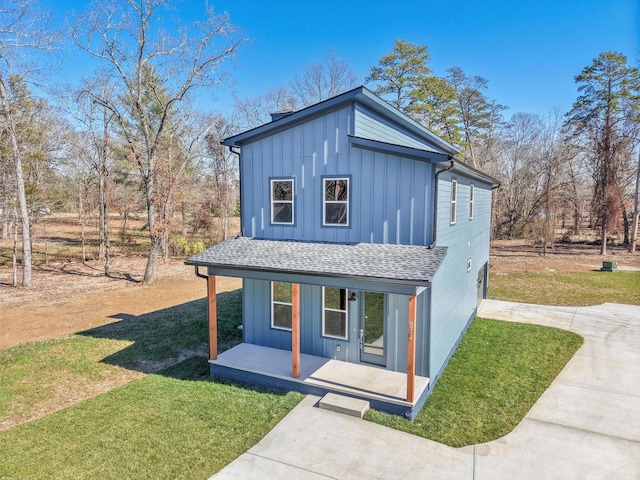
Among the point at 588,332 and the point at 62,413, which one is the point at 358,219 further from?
the point at 588,332

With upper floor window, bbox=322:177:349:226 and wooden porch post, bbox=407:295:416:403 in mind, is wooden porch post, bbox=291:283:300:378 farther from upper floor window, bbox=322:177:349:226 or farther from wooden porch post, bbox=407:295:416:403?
wooden porch post, bbox=407:295:416:403

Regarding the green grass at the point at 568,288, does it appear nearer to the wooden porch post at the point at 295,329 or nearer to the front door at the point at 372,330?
the front door at the point at 372,330

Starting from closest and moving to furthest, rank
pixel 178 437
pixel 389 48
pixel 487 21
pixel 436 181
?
pixel 178 437, pixel 436 181, pixel 487 21, pixel 389 48

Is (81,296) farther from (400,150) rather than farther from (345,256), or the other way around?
(400,150)

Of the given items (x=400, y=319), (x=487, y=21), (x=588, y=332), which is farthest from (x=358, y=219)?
(x=487, y=21)

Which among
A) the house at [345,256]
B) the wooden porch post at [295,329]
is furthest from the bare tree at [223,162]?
the wooden porch post at [295,329]

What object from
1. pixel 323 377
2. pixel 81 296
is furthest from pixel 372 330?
pixel 81 296

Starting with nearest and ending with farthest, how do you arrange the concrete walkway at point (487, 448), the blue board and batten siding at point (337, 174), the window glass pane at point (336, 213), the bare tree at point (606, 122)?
1. the concrete walkway at point (487, 448)
2. the blue board and batten siding at point (337, 174)
3. the window glass pane at point (336, 213)
4. the bare tree at point (606, 122)
